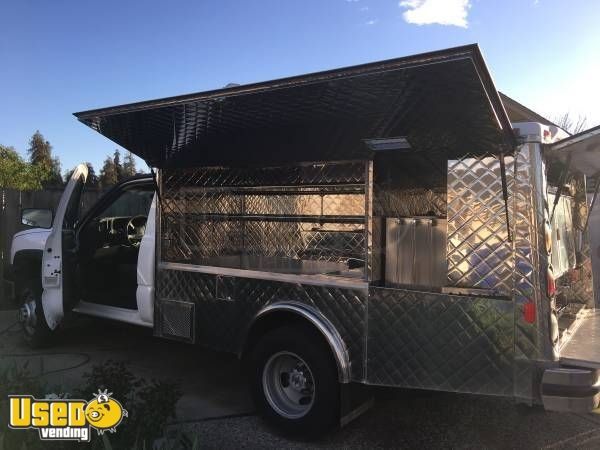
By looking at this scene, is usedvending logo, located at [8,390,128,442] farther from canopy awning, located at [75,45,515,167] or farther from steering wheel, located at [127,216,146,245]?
steering wheel, located at [127,216,146,245]

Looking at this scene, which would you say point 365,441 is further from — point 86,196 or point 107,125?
point 86,196

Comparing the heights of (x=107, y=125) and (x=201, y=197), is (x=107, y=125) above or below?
above

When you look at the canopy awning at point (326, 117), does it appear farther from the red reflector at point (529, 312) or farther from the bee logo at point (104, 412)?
the bee logo at point (104, 412)

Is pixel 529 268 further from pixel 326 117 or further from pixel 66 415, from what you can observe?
pixel 66 415

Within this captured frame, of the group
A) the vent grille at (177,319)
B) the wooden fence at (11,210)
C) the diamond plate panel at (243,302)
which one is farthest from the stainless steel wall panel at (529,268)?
the wooden fence at (11,210)

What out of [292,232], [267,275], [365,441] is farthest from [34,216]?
[365,441]

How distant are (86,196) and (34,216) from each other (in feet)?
14.4

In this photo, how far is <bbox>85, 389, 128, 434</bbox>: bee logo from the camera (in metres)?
2.83

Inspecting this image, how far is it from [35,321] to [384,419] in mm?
4204

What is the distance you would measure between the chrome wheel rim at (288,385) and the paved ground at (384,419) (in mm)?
214

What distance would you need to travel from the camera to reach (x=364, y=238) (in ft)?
12.0

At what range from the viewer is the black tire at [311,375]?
3496 millimetres

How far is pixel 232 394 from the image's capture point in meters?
4.71

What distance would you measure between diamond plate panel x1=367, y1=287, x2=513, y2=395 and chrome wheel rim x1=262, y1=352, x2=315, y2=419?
57 centimetres
